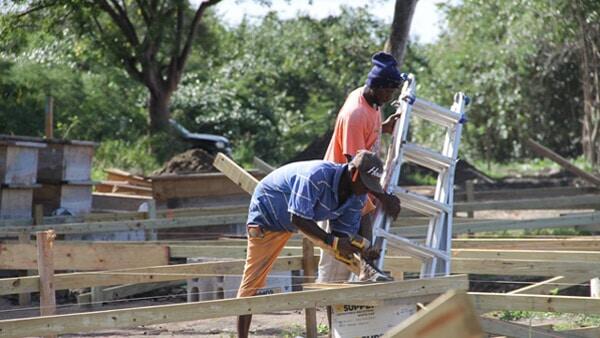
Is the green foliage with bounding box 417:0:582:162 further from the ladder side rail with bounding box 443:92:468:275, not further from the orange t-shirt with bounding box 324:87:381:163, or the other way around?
the orange t-shirt with bounding box 324:87:381:163

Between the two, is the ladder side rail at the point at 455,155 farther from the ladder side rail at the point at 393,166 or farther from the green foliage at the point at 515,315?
the green foliage at the point at 515,315

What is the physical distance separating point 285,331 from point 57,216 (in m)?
4.98

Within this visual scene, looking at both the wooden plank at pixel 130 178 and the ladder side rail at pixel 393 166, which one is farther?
the wooden plank at pixel 130 178

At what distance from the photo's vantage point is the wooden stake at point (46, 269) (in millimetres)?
7996

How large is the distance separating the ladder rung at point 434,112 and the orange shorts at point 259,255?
1.51 metres

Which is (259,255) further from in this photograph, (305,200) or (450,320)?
(450,320)

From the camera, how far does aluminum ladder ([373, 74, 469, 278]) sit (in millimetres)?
7988

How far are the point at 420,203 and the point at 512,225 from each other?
3817mm

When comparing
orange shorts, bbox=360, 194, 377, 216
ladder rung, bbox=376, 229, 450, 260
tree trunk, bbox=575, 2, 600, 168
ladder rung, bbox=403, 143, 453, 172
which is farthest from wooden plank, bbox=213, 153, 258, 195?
tree trunk, bbox=575, 2, 600, 168

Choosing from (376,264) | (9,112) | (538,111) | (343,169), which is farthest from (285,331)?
(538,111)

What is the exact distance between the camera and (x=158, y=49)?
82.5 feet

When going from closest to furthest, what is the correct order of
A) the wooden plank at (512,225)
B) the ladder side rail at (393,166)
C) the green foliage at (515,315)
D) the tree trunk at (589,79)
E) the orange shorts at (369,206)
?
the ladder side rail at (393,166), the orange shorts at (369,206), the green foliage at (515,315), the wooden plank at (512,225), the tree trunk at (589,79)

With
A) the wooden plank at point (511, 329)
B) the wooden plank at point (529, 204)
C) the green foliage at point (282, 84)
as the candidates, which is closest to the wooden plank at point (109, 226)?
the wooden plank at point (529, 204)

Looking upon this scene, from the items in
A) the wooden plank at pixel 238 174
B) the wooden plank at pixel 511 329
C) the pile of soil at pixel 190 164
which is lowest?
the wooden plank at pixel 511 329
